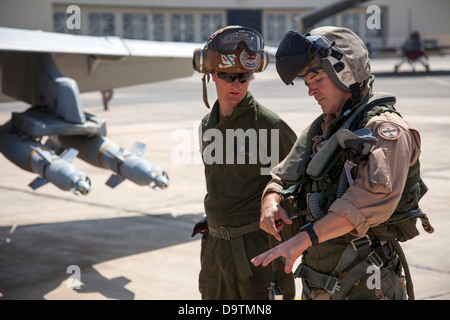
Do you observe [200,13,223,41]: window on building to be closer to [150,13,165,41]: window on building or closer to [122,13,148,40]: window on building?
[150,13,165,41]: window on building

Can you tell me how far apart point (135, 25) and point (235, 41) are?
5759cm

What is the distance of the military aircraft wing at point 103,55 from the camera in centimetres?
766

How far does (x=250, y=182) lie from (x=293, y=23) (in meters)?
63.3

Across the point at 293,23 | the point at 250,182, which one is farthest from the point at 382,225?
the point at 293,23

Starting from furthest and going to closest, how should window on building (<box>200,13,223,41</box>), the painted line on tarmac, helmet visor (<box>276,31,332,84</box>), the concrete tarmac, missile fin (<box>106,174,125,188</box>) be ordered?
1. window on building (<box>200,13,223,41</box>)
2. the painted line on tarmac
3. missile fin (<box>106,174,125,188</box>)
4. the concrete tarmac
5. helmet visor (<box>276,31,332,84</box>)

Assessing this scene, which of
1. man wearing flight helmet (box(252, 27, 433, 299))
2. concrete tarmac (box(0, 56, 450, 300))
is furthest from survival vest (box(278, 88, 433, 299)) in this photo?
concrete tarmac (box(0, 56, 450, 300))

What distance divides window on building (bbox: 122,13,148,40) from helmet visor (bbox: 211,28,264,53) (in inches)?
2250

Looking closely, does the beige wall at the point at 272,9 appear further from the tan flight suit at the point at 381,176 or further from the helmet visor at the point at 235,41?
the tan flight suit at the point at 381,176

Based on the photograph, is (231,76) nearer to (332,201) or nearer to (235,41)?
(235,41)

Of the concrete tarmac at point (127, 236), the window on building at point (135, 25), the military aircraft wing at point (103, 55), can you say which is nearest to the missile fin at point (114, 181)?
the concrete tarmac at point (127, 236)

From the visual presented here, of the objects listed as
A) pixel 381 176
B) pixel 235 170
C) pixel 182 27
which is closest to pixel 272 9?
pixel 182 27

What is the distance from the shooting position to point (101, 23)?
58.7 meters

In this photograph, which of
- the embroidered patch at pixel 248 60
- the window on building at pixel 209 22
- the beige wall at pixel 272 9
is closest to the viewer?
the embroidered patch at pixel 248 60

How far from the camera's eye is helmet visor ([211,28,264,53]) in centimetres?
425
